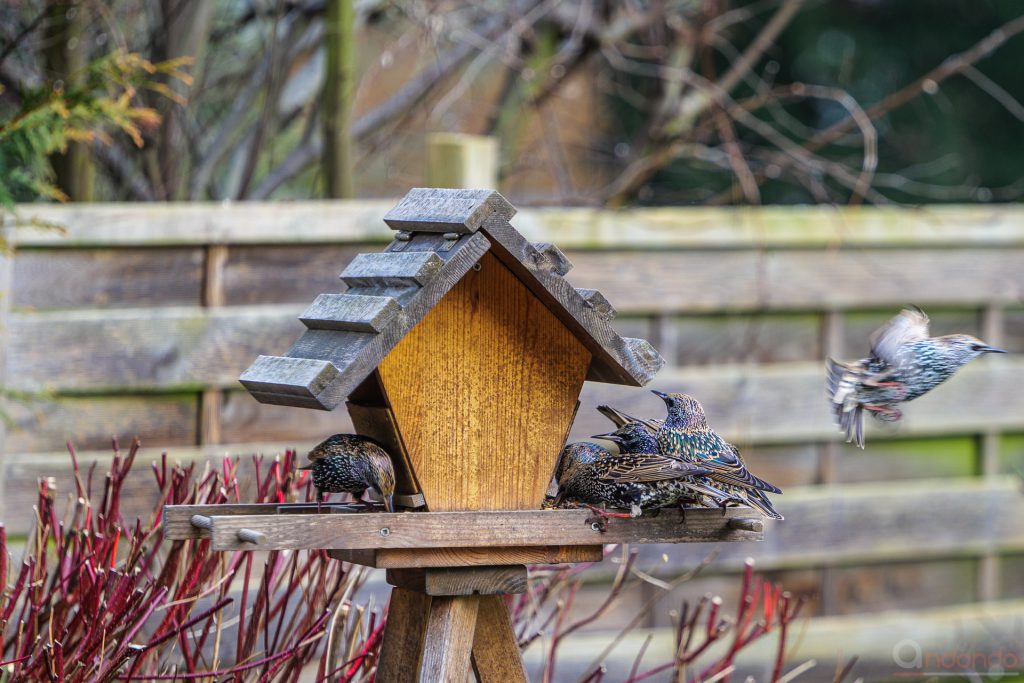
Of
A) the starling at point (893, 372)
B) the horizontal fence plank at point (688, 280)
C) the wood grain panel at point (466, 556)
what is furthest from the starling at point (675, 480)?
the horizontal fence plank at point (688, 280)

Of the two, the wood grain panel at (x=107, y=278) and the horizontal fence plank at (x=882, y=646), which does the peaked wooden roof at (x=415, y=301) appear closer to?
the wood grain panel at (x=107, y=278)

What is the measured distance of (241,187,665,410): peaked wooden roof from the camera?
1.60 m

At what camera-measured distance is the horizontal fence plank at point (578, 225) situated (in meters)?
2.99

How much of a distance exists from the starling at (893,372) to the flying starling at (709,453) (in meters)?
0.22

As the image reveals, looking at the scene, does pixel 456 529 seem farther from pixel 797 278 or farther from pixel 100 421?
pixel 797 278

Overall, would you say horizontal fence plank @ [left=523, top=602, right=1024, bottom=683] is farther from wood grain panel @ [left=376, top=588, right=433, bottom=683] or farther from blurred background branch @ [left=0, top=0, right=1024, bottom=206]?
wood grain panel @ [left=376, top=588, right=433, bottom=683]

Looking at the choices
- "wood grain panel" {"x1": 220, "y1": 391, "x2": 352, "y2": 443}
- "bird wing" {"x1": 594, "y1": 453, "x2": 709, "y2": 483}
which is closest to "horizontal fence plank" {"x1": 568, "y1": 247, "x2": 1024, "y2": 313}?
"wood grain panel" {"x1": 220, "y1": 391, "x2": 352, "y2": 443}

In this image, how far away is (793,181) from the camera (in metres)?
6.35

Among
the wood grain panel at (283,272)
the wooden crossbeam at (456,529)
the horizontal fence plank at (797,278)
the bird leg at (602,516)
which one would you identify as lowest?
the wooden crossbeam at (456,529)

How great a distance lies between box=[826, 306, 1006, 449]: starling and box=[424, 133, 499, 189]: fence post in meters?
1.59

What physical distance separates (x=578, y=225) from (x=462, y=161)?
14.1 inches

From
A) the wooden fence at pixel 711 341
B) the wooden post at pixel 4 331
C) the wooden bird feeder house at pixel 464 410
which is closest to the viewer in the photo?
the wooden bird feeder house at pixel 464 410

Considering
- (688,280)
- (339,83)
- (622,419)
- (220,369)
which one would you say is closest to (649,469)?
(622,419)

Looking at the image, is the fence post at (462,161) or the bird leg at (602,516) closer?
the bird leg at (602,516)
